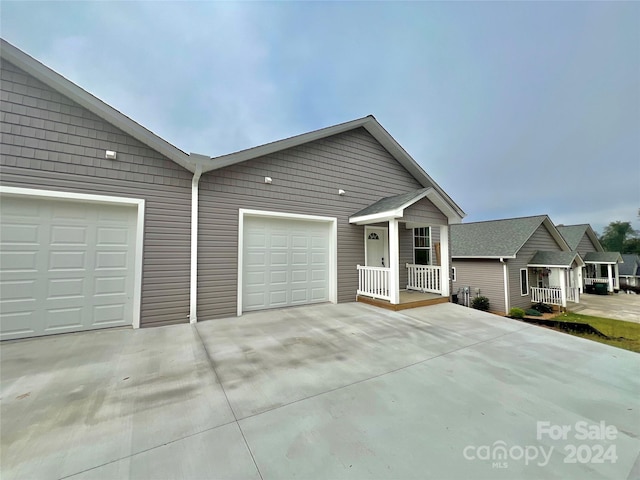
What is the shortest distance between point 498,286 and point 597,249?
1823 cm

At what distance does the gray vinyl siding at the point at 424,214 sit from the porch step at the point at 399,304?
2177 millimetres

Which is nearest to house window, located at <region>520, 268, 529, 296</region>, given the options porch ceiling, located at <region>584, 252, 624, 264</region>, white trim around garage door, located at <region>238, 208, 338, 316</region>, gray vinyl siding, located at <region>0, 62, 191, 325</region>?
white trim around garage door, located at <region>238, 208, 338, 316</region>

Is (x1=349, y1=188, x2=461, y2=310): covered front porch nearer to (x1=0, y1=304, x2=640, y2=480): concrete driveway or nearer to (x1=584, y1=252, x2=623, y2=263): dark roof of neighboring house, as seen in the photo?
(x1=0, y1=304, x2=640, y2=480): concrete driveway

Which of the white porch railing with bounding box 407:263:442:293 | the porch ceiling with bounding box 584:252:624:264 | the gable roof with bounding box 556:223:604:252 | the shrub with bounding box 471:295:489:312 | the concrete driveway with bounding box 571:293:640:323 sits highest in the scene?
the gable roof with bounding box 556:223:604:252

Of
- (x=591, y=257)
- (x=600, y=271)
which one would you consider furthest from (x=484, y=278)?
(x=600, y=271)

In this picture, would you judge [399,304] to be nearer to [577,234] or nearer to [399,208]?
[399,208]

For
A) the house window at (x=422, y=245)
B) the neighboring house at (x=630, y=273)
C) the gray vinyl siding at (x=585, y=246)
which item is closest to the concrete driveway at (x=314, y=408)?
the house window at (x=422, y=245)

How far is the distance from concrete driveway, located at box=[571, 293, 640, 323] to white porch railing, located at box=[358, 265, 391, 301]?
13.3m

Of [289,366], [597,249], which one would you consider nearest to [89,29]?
[289,366]

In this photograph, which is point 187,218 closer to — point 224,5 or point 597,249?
point 224,5

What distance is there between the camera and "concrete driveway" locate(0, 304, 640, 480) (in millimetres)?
1672

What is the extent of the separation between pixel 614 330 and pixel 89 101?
16.8 meters

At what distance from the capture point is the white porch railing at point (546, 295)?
41.9 feet

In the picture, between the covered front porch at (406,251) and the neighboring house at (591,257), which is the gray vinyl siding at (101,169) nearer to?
the covered front porch at (406,251)
